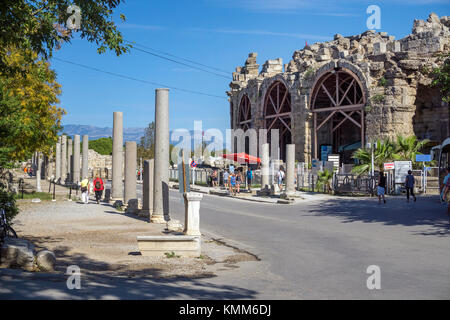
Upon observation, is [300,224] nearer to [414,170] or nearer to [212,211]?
[212,211]

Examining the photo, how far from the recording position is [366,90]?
35469 mm

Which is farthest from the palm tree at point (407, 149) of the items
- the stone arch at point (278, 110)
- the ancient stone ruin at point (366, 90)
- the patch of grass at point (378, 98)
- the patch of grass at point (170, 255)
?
the patch of grass at point (170, 255)

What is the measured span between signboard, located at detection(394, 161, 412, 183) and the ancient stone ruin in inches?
338

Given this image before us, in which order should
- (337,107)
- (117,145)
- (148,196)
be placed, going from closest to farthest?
(148,196) < (117,145) < (337,107)

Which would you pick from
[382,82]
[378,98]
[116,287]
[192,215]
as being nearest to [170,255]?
[192,215]

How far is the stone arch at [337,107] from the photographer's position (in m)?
37.6

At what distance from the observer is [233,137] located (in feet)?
180

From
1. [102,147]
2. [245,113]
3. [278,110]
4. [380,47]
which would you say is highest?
[380,47]

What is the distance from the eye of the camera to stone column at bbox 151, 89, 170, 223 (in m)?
15.7

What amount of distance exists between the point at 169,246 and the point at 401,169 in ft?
62.6

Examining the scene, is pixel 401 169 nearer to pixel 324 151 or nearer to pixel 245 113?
pixel 324 151

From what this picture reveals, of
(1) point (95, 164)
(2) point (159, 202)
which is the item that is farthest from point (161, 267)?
(1) point (95, 164)

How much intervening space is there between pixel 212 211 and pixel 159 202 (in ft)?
17.9

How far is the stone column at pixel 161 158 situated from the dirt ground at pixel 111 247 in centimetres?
63
